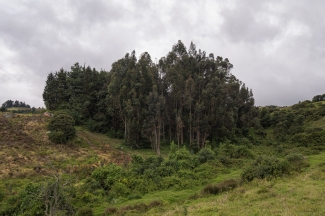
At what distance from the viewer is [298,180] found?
14656 millimetres

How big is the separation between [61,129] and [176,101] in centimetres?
2028

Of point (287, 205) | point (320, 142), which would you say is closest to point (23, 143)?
point (287, 205)

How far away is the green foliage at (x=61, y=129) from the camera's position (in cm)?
3309

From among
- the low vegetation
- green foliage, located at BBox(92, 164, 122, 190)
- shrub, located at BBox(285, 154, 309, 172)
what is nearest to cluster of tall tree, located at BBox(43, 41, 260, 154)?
the low vegetation

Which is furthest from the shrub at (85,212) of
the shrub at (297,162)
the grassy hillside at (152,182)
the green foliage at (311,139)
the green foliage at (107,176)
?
the green foliage at (311,139)

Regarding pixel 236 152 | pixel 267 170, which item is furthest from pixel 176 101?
pixel 267 170

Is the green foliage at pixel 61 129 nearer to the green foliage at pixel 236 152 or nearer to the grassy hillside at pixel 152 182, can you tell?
the grassy hillside at pixel 152 182

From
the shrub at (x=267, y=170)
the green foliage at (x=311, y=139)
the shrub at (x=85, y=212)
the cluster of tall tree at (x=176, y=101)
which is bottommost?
the shrub at (x=85, y=212)

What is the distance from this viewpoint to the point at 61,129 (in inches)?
1368

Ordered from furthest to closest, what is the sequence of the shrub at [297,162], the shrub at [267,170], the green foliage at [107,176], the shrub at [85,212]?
the green foliage at [107,176] < the shrub at [297,162] < the shrub at [267,170] < the shrub at [85,212]

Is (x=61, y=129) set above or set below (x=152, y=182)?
above

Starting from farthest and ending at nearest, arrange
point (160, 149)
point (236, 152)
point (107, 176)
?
point (160, 149) → point (236, 152) → point (107, 176)

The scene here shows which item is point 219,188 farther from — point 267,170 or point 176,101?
point 176,101

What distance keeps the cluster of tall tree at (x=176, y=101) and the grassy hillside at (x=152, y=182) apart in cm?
877
